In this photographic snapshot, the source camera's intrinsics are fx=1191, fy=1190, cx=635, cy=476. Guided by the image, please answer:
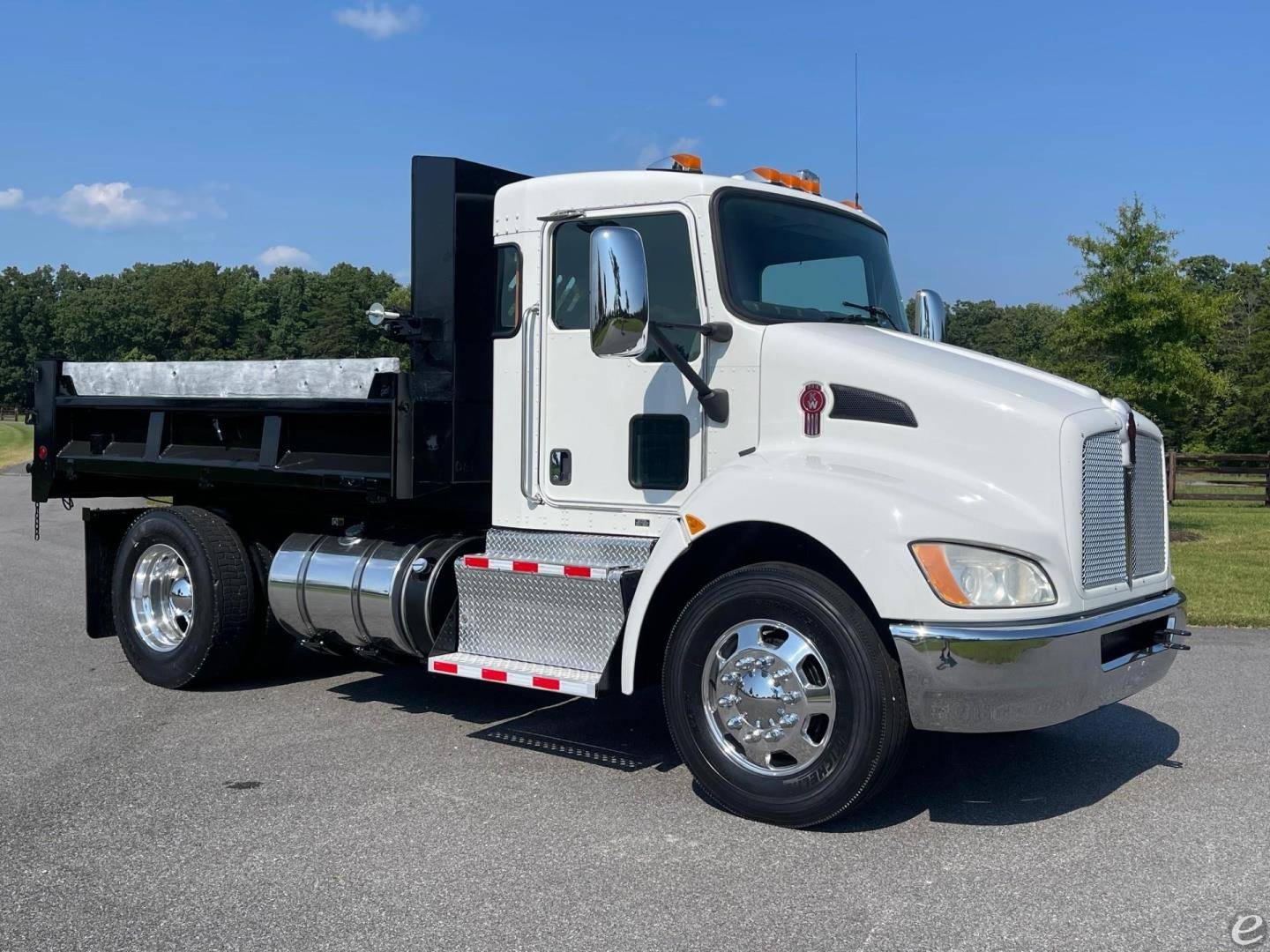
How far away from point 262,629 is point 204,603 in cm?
42

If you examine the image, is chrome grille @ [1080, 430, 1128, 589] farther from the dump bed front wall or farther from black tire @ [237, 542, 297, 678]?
black tire @ [237, 542, 297, 678]

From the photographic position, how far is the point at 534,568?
18.4ft

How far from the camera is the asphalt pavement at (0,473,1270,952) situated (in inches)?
148

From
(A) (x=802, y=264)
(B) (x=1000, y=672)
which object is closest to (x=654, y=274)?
(A) (x=802, y=264)

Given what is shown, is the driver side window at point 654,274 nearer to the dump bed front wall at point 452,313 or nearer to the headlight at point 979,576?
the dump bed front wall at point 452,313

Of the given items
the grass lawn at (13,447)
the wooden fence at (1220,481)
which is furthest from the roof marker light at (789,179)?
the grass lawn at (13,447)

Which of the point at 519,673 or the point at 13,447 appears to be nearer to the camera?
the point at 519,673

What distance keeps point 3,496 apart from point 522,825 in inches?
930

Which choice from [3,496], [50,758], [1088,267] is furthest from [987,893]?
[3,496]

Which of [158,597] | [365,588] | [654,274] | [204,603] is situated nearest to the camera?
[654,274]

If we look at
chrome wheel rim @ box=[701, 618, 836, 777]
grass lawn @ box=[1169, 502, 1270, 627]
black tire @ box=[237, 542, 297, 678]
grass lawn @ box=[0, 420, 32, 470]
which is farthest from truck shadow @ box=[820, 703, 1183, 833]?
grass lawn @ box=[0, 420, 32, 470]

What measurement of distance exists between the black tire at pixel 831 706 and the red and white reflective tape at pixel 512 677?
435 mm

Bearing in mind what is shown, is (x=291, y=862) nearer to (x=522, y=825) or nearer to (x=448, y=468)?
(x=522, y=825)

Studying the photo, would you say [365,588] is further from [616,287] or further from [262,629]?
[616,287]
